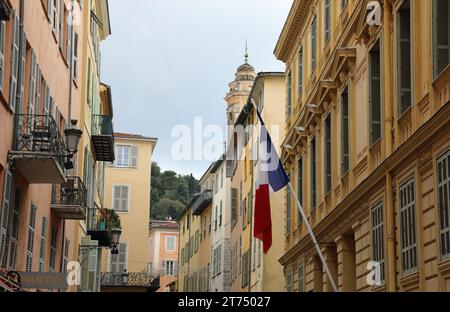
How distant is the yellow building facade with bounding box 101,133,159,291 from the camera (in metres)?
60.8

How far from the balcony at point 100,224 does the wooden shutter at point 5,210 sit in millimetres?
17123

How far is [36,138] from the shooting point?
770 inches

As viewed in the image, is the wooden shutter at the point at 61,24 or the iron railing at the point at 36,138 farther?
the wooden shutter at the point at 61,24

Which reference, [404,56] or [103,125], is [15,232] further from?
[103,125]

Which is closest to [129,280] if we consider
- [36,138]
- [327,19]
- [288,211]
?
[288,211]

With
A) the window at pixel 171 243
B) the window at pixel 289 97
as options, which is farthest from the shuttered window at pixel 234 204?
the window at pixel 171 243

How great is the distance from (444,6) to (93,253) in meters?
23.6

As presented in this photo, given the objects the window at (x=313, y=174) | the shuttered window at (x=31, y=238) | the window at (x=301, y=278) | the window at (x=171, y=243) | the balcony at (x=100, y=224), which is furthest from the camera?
the window at (x=171, y=243)

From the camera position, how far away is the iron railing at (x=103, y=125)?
3759 cm

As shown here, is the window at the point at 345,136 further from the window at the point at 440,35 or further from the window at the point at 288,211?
the window at the point at 288,211

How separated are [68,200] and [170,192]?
288ft
